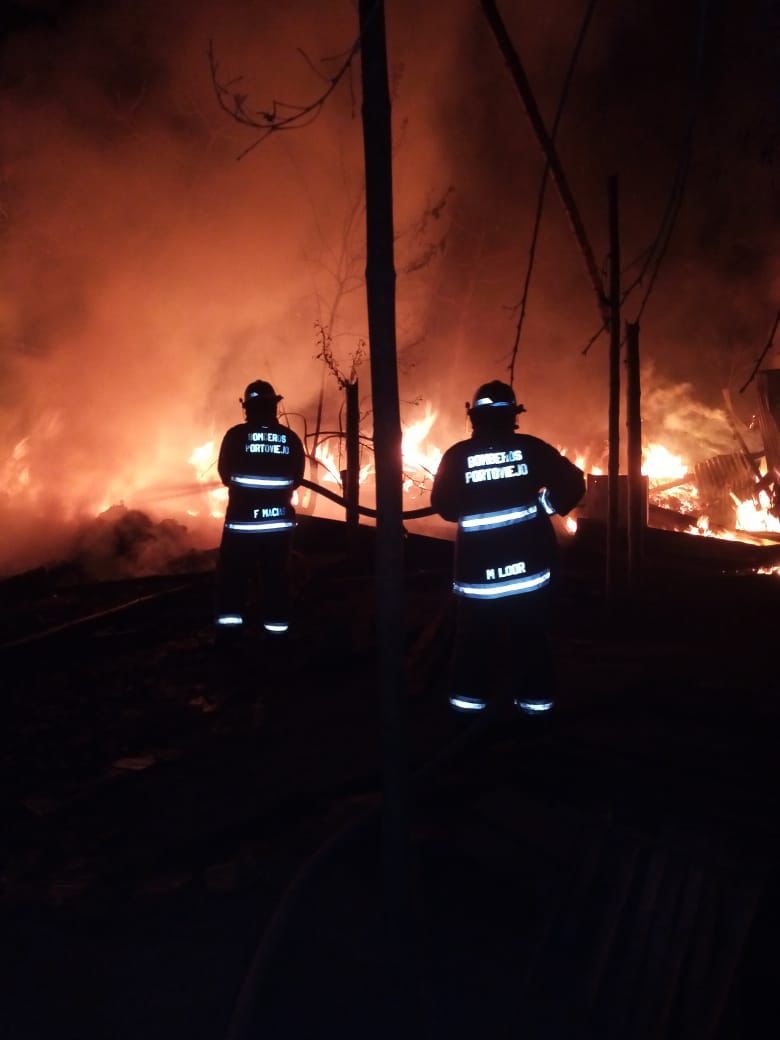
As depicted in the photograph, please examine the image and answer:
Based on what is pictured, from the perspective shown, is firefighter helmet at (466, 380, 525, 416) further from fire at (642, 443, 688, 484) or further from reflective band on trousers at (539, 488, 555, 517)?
fire at (642, 443, 688, 484)

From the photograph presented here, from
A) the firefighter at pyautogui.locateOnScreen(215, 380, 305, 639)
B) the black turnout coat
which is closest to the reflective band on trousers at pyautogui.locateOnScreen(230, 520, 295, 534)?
the firefighter at pyautogui.locateOnScreen(215, 380, 305, 639)

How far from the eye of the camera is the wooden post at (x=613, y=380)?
689 centimetres

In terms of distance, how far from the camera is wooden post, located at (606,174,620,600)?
6891mm

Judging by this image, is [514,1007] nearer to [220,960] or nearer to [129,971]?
[220,960]

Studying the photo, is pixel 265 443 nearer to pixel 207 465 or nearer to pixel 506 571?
pixel 506 571

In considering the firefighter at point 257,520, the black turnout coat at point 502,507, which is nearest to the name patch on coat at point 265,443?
the firefighter at point 257,520

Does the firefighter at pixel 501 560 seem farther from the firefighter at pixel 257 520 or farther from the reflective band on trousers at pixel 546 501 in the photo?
the firefighter at pixel 257 520

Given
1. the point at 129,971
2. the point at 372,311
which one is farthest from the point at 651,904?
the point at 372,311

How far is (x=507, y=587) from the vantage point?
12.5 ft

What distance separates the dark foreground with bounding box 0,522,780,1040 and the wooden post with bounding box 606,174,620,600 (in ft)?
7.34

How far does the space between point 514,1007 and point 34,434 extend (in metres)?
11.4

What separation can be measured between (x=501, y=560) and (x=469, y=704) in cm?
77

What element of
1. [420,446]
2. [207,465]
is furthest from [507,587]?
[420,446]

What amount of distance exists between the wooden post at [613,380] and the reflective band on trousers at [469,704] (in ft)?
13.4
